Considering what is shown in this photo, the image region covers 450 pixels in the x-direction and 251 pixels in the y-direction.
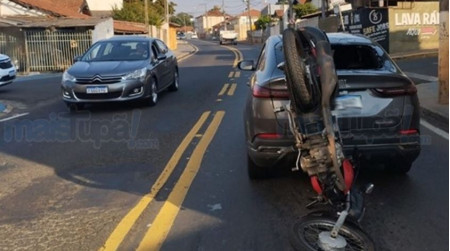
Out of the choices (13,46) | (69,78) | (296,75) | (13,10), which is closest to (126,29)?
(13,10)

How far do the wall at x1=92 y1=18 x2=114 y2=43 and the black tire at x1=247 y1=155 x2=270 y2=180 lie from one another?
67.7ft

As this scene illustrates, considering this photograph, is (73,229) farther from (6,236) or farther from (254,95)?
(254,95)

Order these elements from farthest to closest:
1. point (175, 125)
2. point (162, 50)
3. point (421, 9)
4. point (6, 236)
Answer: point (421, 9), point (162, 50), point (175, 125), point (6, 236)

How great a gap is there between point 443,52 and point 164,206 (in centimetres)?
693

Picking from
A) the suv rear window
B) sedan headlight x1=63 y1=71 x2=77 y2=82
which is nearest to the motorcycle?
the suv rear window

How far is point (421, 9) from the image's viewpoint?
86.8ft

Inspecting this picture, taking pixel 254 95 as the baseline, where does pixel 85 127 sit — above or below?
below

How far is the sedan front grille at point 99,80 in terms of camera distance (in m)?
10.4

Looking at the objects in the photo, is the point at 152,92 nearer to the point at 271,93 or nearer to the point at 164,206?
the point at 164,206

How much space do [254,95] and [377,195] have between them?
1.52 metres

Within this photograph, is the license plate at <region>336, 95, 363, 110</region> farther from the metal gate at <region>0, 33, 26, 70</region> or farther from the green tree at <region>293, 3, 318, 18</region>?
the green tree at <region>293, 3, 318, 18</region>

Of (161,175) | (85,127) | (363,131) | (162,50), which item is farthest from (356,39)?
(162,50)

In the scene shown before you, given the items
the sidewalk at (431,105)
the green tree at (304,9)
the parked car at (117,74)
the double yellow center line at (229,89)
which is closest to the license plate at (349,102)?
the sidewalk at (431,105)

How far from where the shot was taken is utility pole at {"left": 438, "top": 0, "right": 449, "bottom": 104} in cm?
934
